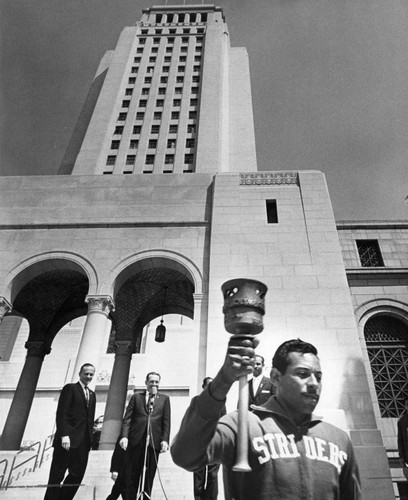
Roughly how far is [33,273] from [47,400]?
16.3 metres

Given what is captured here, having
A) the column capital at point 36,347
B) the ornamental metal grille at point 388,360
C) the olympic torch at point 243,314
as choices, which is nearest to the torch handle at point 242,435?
the olympic torch at point 243,314

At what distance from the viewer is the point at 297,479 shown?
6.64 feet

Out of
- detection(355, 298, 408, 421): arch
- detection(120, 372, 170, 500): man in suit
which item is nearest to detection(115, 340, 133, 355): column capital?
detection(355, 298, 408, 421): arch

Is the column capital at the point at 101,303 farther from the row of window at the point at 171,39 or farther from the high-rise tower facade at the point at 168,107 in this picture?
the row of window at the point at 171,39

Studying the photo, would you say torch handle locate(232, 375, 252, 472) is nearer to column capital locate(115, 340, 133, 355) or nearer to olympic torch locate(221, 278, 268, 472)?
olympic torch locate(221, 278, 268, 472)

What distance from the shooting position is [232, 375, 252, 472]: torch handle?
1671 mm

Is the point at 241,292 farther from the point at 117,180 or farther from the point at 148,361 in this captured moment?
the point at 148,361

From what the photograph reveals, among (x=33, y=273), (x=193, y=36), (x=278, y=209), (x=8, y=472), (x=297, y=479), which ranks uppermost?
(x=193, y=36)

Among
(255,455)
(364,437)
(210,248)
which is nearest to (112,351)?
(210,248)

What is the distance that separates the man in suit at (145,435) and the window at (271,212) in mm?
7515

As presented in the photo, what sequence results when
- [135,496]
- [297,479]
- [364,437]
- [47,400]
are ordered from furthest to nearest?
[47,400]
[364,437]
[135,496]
[297,479]

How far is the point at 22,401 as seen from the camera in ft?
45.5

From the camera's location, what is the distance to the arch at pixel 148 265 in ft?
36.8

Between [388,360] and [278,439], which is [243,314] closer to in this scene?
[278,439]
